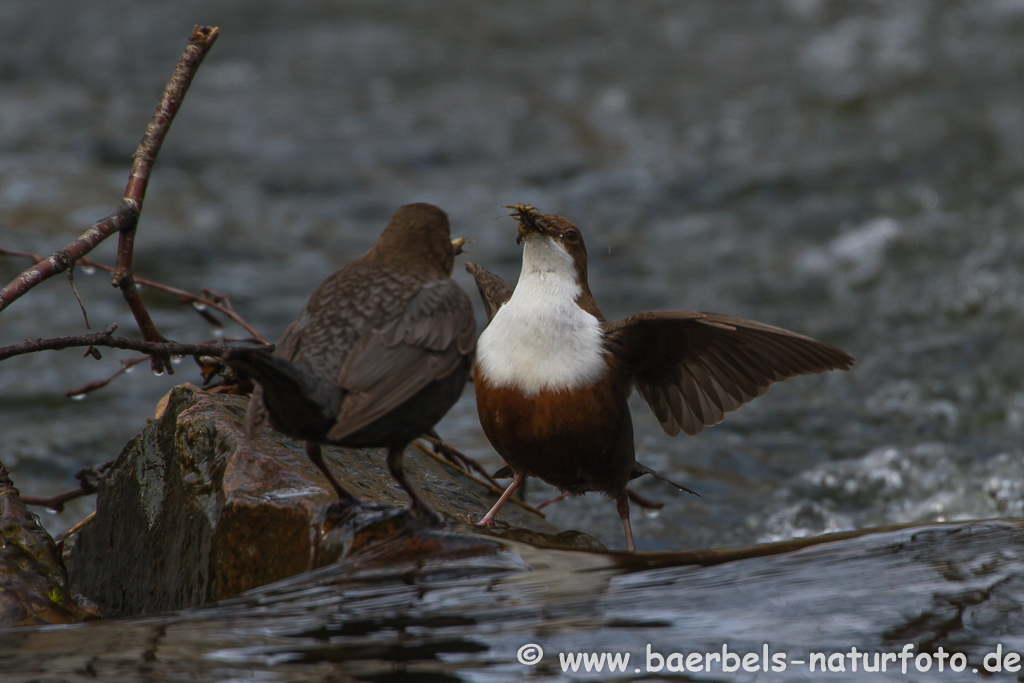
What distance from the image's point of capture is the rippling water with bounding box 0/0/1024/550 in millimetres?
6281

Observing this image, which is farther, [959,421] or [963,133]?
[963,133]

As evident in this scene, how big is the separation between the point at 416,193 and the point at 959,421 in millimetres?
4997

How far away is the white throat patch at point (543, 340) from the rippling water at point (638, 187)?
1796 millimetres

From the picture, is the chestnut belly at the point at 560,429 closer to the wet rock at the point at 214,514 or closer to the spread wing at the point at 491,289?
the wet rock at the point at 214,514

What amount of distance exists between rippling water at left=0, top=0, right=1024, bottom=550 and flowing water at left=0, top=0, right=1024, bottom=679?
0.03m

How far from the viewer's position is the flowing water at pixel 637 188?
246 inches

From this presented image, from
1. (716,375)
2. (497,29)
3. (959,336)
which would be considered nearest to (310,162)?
(497,29)

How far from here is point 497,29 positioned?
12797 millimetres

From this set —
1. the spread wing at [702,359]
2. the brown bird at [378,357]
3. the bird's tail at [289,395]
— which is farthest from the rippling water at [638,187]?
the bird's tail at [289,395]

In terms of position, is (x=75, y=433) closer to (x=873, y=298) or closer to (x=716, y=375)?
(x=716, y=375)

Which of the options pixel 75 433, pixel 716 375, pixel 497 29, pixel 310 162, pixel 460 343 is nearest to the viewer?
pixel 460 343

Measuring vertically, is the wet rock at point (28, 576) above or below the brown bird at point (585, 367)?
below

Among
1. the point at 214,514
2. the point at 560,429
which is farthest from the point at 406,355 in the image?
the point at 560,429

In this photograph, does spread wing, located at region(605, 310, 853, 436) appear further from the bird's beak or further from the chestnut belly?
the bird's beak
